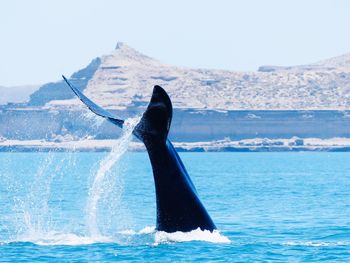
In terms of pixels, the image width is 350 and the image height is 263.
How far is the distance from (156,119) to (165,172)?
49.9 inches

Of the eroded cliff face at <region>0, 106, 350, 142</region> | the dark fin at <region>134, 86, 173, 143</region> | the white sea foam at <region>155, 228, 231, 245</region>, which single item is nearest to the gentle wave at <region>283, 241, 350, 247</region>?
the white sea foam at <region>155, 228, 231, 245</region>

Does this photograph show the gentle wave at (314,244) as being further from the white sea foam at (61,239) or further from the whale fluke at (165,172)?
the white sea foam at (61,239)

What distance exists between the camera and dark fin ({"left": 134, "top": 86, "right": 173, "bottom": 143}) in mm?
21859

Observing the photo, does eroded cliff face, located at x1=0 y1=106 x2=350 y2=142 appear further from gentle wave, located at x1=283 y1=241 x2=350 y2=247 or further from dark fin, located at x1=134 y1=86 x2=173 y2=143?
dark fin, located at x1=134 y1=86 x2=173 y2=143

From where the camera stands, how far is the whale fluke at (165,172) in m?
22.0

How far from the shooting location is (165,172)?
74.9 ft

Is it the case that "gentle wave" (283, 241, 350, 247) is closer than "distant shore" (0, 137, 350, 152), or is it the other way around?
"gentle wave" (283, 241, 350, 247)

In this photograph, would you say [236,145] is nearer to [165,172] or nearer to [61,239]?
[61,239]

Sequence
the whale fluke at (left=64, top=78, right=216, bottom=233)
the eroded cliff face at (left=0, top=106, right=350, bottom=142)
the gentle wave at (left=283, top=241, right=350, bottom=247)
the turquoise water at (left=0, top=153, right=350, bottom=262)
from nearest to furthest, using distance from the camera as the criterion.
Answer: the whale fluke at (left=64, top=78, right=216, bottom=233) → the turquoise water at (left=0, top=153, right=350, bottom=262) → the gentle wave at (left=283, top=241, right=350, bottom=247) → the eroded cliff face at (left=0, top=106, right=350, bottom=142)

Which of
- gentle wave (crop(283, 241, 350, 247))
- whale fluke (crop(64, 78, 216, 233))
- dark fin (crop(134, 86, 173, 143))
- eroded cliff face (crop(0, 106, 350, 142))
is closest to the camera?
dark fin (crop(134, 86, 173, 143))

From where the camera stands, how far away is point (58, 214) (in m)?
35.5

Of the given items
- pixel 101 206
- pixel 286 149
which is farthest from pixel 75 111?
pixel 101 206

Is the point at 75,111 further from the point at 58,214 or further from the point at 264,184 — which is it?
the point at 58,214

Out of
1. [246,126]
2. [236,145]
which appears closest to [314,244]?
[236,145]
